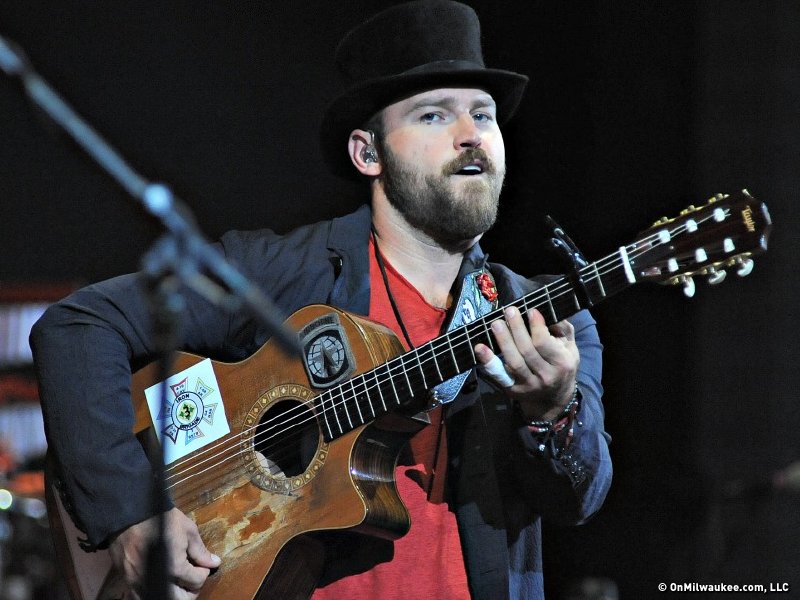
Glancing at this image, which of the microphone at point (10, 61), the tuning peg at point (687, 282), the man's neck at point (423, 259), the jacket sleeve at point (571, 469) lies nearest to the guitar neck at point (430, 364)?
the tuning peg at point (687, 282)

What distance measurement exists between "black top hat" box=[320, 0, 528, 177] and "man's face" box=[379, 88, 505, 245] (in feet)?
0.18

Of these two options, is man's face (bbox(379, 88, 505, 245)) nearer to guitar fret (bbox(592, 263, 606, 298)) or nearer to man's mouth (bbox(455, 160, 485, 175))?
man's mouth (bbox(455, 160, 485, 175))

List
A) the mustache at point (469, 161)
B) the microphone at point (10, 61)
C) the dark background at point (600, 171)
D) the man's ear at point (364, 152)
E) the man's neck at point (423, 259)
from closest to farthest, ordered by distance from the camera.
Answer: the microphone at point (10, 61)
the mustache at point (469, 161)
the man's neck at point (423, 259)
the man's ear at point (364, 152)
the dark background at point (600, 171)

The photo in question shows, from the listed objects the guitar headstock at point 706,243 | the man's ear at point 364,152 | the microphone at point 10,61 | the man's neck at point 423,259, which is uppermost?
the man's ear at point 364,152

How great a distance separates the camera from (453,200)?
2.90 meters

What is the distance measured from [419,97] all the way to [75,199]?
1942 mm

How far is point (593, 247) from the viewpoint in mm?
4195

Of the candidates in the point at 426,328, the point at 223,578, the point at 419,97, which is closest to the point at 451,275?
the point at 426,328

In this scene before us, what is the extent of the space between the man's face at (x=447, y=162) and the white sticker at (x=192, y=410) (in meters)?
0.76

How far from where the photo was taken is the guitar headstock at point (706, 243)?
92.8 inches

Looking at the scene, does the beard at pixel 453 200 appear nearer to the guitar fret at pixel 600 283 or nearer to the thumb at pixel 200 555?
the guitar fret at pixel 600 283

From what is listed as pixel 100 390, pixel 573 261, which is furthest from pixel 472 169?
pixel 100 390

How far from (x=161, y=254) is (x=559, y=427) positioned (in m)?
1.25

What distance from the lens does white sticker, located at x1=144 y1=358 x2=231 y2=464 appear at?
109 inches
